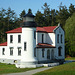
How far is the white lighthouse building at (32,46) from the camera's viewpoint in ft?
136

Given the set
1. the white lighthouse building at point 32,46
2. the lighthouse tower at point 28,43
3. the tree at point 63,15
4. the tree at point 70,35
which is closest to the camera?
the lighthouse tower at point 28,43

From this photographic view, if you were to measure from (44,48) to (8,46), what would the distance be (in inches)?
340

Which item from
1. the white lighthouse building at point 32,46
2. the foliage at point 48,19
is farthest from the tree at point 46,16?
the white lighthouse building at point 32,46

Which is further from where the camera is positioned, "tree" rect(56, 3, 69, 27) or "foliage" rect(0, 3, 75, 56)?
"tree" rect(56, 3, 69, 27)

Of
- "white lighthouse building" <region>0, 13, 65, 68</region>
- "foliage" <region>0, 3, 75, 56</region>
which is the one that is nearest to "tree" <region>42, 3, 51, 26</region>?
Result: "foliage" <region>0, 3, 75, 56</region>

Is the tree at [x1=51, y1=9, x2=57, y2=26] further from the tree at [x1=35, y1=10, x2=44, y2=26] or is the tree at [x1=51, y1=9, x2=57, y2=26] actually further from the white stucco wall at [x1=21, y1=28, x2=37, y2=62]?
the white stucco wall at [x1=21, y1=28, x2=37, y2=62]

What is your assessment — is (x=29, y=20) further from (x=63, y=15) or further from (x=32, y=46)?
(x=63, y=15)

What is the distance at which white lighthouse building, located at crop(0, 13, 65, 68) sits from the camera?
136ft

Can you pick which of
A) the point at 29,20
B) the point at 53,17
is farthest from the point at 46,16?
the point at 29,20

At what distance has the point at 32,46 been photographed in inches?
1635

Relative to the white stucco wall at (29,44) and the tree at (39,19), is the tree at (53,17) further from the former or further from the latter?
the white stucco wall at (29,44)

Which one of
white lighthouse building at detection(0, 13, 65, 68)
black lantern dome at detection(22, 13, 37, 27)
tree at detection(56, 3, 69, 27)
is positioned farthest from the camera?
tree at detection(56, 3, 69, 27)

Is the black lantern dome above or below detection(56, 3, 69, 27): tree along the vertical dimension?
below

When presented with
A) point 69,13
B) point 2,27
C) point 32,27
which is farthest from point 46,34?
point 69,13
